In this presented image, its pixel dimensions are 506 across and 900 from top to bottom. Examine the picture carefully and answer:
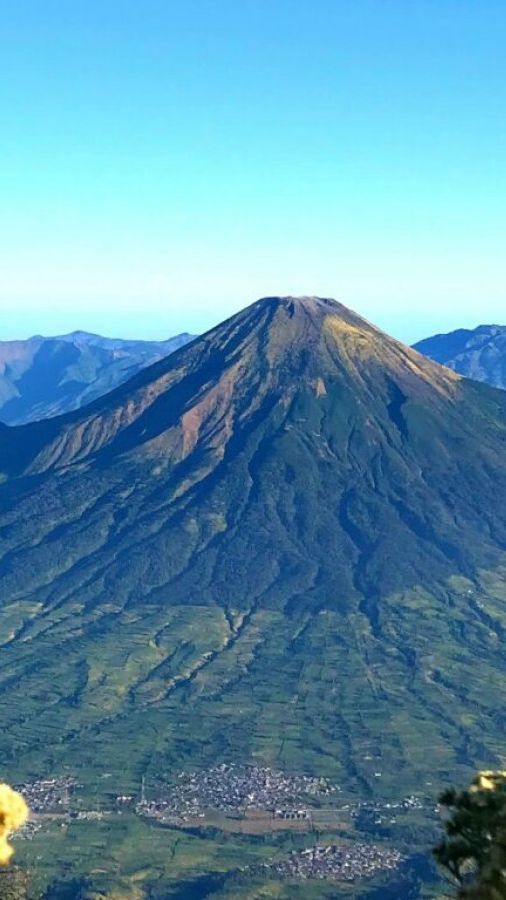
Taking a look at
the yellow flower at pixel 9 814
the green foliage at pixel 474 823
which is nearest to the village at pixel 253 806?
the green foliage at pixel 474 823

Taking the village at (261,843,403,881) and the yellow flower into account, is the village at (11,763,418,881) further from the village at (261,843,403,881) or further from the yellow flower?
the yellow flower

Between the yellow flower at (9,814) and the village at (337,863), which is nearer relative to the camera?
the yellow flower at (9,814)

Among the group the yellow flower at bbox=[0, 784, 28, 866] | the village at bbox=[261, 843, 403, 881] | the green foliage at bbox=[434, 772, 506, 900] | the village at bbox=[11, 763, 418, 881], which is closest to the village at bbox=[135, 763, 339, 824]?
the village at bbox=[11, 763, 418, 881]

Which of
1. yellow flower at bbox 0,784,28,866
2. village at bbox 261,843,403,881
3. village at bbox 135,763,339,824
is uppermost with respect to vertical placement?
yellow flower at bbox 0,784,28,866

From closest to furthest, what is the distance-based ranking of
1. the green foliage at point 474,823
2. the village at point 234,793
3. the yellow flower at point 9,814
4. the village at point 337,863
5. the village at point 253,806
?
the yellow flower at point 9,814 → the green foliage at point 474,823 → the village at point 337,863 → the village at point 253,806 → the village at point 234,793

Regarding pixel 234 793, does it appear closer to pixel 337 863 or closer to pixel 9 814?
pixel 337 863

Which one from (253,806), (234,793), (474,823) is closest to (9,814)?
(474,823)

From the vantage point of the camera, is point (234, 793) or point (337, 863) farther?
point (234, 793)

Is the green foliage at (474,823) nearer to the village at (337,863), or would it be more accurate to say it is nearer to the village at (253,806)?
the village at (337,863)

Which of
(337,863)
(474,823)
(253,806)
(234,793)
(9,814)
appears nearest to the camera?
(9,814)

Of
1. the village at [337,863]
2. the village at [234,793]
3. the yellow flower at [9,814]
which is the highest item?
the yellow flower at [9,814]

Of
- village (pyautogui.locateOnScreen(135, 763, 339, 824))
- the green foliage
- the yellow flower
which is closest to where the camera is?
the yellow flower
